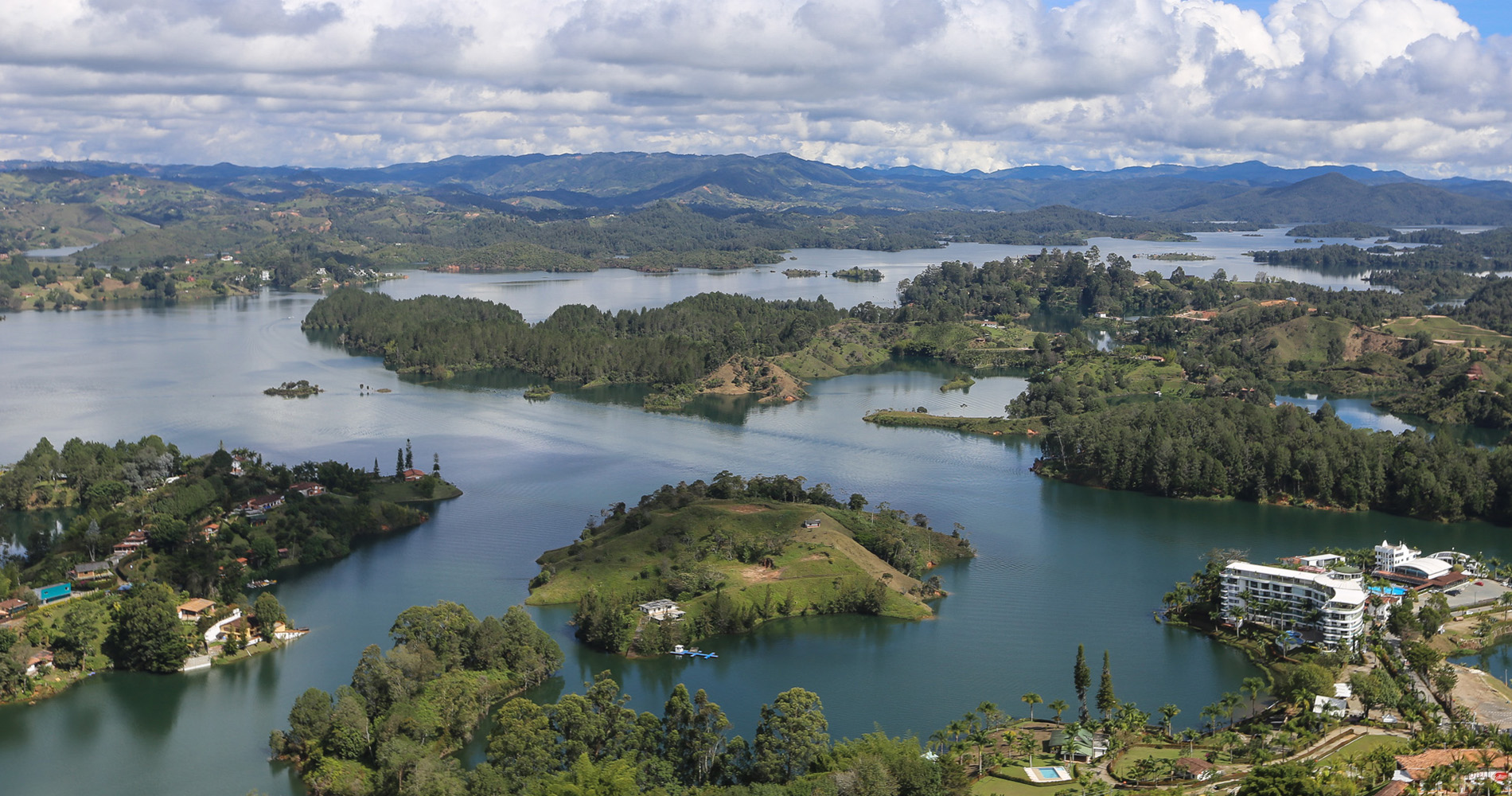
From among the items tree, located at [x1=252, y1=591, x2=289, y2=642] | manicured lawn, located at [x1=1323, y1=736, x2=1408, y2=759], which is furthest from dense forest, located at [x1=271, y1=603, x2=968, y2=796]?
manicured lawn, located at [x1=1323, y1=736, x2=1408, y2=759]

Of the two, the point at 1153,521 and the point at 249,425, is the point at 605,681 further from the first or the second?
the point at 249,425

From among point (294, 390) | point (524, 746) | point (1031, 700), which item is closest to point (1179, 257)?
point (294, 390)

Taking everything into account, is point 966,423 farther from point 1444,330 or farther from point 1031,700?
point 1444,330

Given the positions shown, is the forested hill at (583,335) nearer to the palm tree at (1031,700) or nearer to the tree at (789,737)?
the palm tree at (1031,700)

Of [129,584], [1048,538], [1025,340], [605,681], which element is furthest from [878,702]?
[1025,340]

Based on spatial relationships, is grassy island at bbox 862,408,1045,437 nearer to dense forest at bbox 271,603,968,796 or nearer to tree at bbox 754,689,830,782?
dense forest at bbox 271,603,968,796
